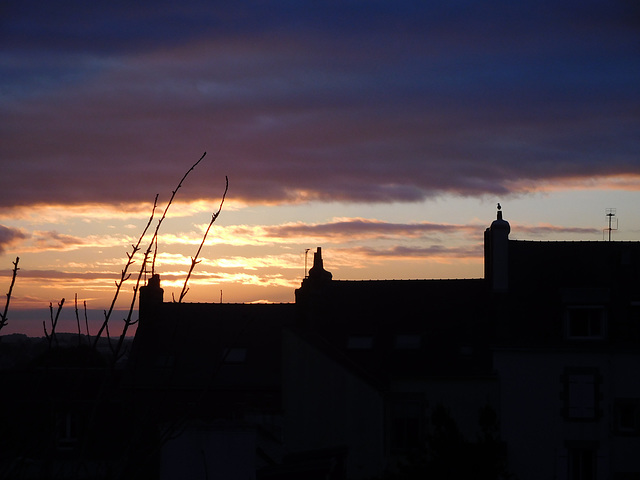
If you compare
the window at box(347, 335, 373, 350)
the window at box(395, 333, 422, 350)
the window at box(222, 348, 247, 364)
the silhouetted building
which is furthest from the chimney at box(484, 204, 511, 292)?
the window at box(222, 348, 247, 364)

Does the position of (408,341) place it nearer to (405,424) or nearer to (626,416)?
(405,424)

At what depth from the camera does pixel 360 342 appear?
3169 cm

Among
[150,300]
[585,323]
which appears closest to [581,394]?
[585,323]

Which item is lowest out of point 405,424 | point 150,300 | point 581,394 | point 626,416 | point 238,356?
point 405,424

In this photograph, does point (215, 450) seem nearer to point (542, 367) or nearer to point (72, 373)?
point (72, 373)

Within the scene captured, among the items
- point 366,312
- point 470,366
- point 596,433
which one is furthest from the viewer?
point 366,312

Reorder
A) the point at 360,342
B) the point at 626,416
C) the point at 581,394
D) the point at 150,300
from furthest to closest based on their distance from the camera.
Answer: the point at 150,300 → the point at 360,342 → the point at 626,416 → the point at 581,394

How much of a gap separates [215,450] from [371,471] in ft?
46.8

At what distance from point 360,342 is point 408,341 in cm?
196

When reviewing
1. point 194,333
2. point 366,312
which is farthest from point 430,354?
point 194,333

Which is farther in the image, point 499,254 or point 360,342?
point 360,342

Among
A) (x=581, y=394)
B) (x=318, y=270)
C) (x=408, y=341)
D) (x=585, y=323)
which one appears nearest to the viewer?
(x=581, y=394)

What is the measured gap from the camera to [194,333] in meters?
41.5

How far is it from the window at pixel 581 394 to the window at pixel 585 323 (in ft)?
4.32
